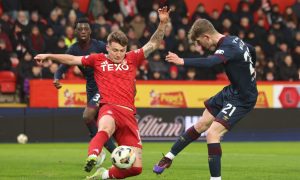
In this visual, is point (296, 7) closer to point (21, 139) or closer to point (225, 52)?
point (21, 139)

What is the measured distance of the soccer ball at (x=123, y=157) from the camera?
9656 mm

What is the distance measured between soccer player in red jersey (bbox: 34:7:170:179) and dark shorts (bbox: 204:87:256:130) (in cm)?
136

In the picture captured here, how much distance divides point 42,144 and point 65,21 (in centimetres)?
476

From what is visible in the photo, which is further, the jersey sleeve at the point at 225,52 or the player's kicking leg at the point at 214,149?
the jersey sleeve at the point at 225,52

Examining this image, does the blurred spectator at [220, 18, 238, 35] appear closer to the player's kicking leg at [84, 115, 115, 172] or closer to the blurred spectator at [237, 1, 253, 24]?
the blurred spectator at [237, 1, 253, 24]

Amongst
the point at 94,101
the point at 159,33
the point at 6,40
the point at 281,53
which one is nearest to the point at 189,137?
the point at 159,33

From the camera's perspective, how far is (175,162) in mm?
15039

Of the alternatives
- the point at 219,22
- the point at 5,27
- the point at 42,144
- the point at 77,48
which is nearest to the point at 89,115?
the point at 77,48

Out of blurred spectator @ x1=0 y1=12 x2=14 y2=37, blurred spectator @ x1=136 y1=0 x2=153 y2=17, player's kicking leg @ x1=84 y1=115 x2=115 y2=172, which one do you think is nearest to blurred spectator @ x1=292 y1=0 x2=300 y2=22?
blurred spectator @ x1=136 y1=0 x2=153 y2=17

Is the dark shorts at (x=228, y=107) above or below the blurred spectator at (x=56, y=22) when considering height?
above

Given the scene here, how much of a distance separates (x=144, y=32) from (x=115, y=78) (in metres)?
14.6

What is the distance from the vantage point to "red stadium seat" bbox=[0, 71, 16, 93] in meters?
21.8

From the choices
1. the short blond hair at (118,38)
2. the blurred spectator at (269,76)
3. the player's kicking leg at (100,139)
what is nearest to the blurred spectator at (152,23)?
the blurred spectator at (269,76)

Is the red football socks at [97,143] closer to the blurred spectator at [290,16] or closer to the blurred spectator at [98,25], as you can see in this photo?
the blurred spectator at [98,25]
